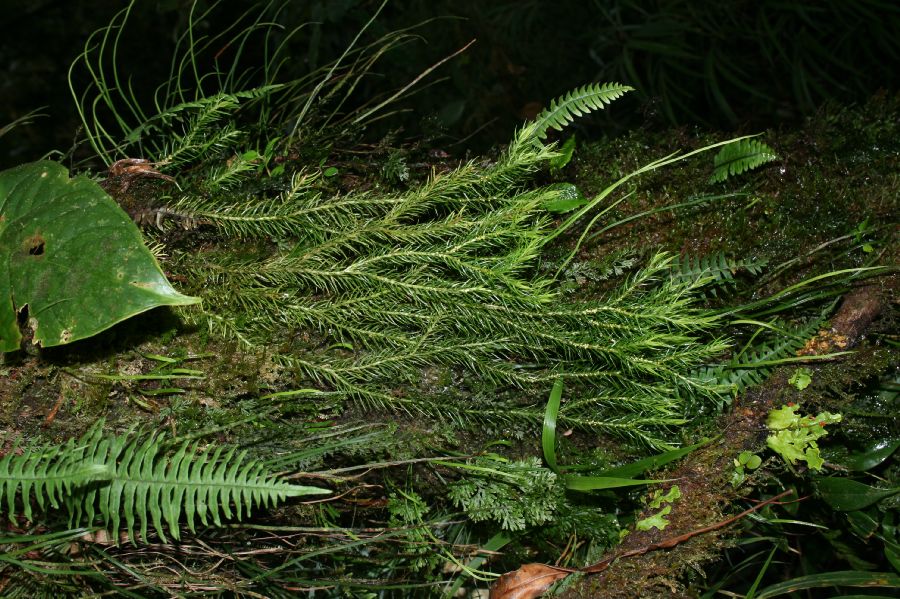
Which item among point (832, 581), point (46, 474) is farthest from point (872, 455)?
point (46, 474)

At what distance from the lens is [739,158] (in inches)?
69.6

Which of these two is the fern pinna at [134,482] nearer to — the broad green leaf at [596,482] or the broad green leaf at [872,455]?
the broad green leaf at [596,482]

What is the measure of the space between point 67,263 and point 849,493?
207cm

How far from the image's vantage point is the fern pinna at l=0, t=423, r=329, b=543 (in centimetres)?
130

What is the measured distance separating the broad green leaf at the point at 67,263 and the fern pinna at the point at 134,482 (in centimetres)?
25

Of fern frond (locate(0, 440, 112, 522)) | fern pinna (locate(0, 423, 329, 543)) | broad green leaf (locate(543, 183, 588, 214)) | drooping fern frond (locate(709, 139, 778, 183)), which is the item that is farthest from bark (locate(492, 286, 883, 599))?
fern frond (locate(0, 440, 112, 522))

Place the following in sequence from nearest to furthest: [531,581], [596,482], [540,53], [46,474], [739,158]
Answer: [46,474] < [596,482] < [531,581] < [739,158] < [540,53]

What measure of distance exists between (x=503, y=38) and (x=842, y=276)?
2561 mm

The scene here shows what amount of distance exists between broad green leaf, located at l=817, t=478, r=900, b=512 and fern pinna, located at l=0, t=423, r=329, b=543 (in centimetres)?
139

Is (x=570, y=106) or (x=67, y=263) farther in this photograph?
(x=570, y=106)

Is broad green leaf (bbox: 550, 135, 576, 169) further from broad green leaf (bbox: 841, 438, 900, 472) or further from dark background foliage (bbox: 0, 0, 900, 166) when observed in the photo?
dark background foliage (bbox: 0, 0, 900, 166)

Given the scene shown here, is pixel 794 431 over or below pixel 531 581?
over

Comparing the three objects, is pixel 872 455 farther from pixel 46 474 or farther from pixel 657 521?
pixel 46 474

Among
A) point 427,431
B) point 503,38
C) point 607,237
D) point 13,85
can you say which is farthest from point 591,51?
point 13,85
